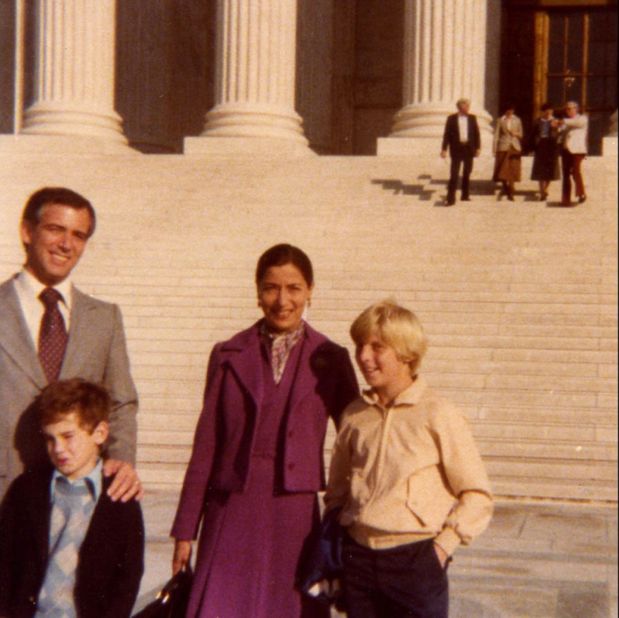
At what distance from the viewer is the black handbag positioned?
4.82 metres

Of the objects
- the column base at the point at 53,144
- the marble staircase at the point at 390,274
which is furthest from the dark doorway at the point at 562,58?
the column base at the point at 53,144

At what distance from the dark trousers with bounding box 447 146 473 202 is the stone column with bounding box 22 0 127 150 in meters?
8.34

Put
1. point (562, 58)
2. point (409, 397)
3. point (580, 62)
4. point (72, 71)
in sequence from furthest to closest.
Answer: point (562, 58) → point (580, 62) → point (72, 71) → point (409, 397)

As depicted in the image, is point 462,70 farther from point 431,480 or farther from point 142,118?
point 431,480

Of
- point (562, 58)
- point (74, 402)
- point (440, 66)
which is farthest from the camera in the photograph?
point (562, 58)

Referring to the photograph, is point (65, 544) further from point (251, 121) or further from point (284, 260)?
point (251, 121)

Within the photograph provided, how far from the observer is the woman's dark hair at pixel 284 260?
16.8 ft

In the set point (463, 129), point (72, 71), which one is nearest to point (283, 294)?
point (463, 129)

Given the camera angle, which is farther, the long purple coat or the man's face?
the long purple coat

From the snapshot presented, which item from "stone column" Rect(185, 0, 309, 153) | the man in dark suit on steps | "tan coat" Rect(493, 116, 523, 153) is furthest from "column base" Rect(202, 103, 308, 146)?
"tan coat" Rect(493, 116, 523, 153)

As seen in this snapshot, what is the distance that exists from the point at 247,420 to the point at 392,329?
2.23 ft

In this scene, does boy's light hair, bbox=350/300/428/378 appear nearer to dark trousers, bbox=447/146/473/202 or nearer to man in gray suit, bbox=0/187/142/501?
man in gray suit, bbox=0/187/142/501

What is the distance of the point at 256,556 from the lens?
5.07m

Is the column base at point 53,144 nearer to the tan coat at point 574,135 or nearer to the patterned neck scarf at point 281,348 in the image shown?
the tan coat at point 574,135
